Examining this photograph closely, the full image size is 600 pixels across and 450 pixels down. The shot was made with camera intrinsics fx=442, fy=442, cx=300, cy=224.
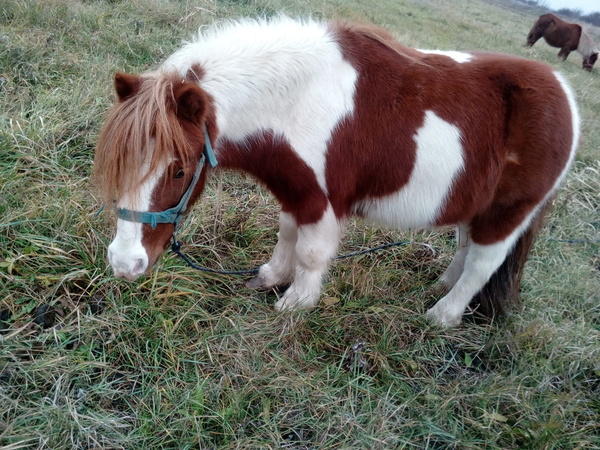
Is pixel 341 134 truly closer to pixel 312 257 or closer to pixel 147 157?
pixel 312 257

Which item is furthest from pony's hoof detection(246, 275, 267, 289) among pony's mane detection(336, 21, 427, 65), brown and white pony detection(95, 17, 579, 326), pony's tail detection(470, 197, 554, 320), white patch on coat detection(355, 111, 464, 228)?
Answer: pony's mane detection(336, 21, 427, 65)

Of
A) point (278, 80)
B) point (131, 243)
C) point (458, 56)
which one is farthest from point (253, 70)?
point (458, 56)

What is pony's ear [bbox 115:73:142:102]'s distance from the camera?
193 cm

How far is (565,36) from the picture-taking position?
49.0 feet

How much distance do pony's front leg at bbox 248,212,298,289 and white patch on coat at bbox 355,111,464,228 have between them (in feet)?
1.96

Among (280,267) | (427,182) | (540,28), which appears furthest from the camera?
(540,28)

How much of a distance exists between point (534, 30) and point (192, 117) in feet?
53.4

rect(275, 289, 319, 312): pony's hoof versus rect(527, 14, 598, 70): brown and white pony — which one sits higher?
rect(527, 14, 598, 70): brown and white pony

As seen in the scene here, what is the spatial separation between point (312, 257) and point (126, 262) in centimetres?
105

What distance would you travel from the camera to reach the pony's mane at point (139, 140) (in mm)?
1819

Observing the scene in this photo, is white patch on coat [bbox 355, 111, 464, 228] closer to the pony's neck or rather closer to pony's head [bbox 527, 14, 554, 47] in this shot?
the pony's neck

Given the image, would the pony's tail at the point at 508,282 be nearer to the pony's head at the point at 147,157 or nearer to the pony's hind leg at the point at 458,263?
the pony's hind leg at the point at 458,263

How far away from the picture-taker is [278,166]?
7.64ft

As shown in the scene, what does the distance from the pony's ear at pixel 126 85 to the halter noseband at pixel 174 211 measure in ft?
1.17
